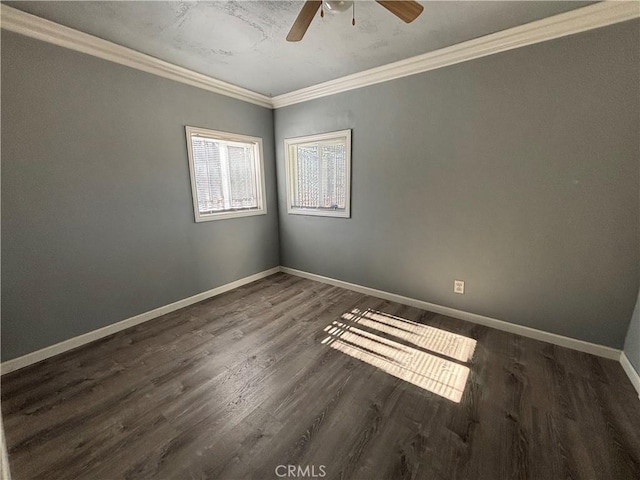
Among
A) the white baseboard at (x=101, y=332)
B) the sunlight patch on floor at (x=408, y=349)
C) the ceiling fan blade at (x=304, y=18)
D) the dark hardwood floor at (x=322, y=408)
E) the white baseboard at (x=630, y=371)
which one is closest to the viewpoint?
the dark hardwood floor at (x=322, y=408)

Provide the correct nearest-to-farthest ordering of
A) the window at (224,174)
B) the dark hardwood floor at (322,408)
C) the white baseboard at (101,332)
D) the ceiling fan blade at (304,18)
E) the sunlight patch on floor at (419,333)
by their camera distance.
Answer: the dark hardwood floor at (322,408), the ceiling fan blade at (304,18), the white baseboard at (101,332), the sunlight patch on floor at (419,333), the window at (224,174)

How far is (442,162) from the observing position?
2654 millimetres

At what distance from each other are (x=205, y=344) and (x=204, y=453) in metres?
1.10

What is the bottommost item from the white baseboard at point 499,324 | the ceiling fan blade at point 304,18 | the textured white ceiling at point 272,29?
the white baseboard at point 499,324

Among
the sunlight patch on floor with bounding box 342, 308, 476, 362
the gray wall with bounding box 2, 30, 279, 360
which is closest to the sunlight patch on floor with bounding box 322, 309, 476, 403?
the sunlight patch on floor with bounding box 342, 308, 476, 362

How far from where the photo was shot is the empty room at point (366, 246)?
1.50 meters

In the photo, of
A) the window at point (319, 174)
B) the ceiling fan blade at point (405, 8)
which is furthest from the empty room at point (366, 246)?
the window at point (319, 174)

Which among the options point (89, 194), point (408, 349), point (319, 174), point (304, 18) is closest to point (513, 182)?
point (408, 349)

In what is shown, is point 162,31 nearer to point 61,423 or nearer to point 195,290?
point 195,290

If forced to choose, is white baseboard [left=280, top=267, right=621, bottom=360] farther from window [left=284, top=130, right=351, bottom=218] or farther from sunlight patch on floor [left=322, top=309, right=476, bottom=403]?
window [left=284, top=130, right=351, bottom=218]

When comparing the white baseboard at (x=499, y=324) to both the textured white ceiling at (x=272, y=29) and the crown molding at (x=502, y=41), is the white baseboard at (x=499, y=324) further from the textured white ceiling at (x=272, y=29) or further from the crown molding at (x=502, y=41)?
the textured white ceiling at (x=272, y=29)

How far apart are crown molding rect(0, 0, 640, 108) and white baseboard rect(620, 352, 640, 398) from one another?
96.5 inches

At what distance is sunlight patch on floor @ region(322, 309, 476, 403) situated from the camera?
1.91 meters

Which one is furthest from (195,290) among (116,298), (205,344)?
(205,344)
